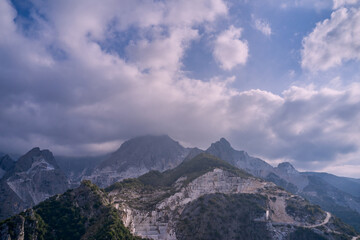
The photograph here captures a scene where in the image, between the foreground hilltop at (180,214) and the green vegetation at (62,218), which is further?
the foreground hilltop at (180,214)

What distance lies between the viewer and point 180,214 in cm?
14988

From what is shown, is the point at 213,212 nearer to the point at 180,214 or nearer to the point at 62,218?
the point at 180,214

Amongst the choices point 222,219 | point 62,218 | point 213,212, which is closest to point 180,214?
point 213,212

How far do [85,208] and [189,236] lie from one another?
58.9 m

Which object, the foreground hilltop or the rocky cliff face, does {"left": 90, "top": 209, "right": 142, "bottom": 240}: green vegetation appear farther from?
the rocky cliff face

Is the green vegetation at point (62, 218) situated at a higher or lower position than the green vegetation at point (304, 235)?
higher

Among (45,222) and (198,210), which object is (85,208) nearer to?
(45,222)

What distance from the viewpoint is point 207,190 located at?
18050 cm

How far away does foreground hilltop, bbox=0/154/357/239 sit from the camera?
9288cm

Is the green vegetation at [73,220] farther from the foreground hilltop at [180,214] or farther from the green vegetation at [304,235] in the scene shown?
the green vegetation at [304,235]

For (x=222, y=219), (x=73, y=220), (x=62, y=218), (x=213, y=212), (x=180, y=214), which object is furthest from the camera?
(x=180, y=214)

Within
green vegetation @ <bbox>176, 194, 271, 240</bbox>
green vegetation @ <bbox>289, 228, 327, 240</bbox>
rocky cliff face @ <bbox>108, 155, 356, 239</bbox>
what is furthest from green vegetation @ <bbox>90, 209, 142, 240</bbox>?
green vegetation @ <bbox>289, 228, 327, 240</bbox>

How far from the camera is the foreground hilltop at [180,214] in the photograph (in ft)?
305

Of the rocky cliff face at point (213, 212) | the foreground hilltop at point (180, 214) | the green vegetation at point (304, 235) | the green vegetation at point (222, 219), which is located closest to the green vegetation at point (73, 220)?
the foreground hilltop at point (180, 214)
